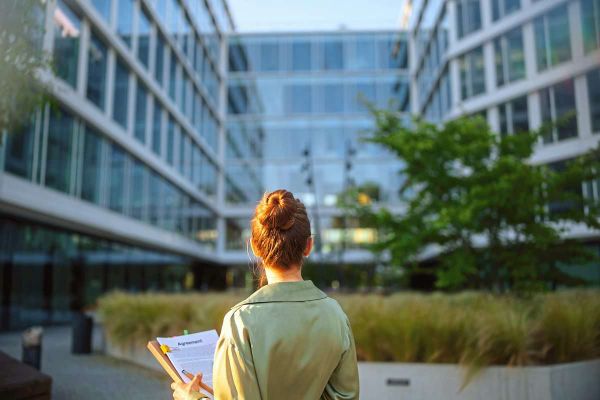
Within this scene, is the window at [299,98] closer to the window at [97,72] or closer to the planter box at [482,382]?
the window at [97,72]

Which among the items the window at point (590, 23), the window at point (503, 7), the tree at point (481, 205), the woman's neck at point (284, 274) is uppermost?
the window at point (503, 7)

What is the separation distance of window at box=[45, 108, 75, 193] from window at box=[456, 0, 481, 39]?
57.9ft

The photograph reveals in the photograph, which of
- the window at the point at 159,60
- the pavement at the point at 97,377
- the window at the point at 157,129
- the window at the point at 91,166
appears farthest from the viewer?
the window at the point at 159,60

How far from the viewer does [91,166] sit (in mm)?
19828

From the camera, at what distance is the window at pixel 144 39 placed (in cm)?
2425

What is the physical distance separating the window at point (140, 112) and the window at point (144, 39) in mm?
1163

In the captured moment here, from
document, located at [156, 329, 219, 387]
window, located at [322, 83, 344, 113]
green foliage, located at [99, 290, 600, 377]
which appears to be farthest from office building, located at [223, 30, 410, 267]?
document, located at [156, 329, 219, 387]

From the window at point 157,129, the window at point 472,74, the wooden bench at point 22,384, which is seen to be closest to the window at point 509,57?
the window at point 472,74

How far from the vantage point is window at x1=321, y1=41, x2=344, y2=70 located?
42.8 metres

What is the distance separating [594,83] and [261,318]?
819 inches

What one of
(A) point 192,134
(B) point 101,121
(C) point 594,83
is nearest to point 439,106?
(C) point 594,83

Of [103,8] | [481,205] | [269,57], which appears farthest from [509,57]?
[269,57]

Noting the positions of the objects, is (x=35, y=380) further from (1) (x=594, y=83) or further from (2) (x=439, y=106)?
Result: (2) (x=439, y=106)

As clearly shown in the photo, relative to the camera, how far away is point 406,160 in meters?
12.3
